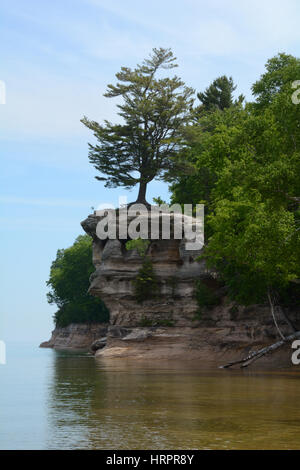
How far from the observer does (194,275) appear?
4800 cm

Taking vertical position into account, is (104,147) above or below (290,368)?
above

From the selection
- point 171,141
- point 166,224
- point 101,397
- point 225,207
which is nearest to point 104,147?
point 171,141

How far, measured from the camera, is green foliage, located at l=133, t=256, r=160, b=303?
49219 millimetres

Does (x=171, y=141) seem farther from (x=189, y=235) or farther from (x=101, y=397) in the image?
(x=101, y=397)

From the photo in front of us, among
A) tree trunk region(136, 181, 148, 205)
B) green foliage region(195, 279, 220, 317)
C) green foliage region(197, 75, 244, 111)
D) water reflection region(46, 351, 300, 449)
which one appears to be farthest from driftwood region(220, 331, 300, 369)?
green foliage region(197, 75, 244, 111)

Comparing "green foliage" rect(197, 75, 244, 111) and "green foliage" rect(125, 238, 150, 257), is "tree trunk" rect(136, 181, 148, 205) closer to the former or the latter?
"green foliage" rect(125, 238, 150, 257)

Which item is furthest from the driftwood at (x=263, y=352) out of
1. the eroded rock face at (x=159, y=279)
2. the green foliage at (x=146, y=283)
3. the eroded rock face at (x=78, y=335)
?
the eroded rock face at (x=78, y=335)

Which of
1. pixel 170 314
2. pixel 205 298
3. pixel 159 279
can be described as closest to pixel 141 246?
pixel 159 279

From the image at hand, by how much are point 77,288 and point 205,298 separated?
5356cm

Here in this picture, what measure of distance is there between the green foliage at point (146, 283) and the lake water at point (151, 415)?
994 inches

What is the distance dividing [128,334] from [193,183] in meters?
15.6

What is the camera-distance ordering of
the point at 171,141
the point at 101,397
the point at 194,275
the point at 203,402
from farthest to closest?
the point at 171,141
the point at 194,275
the point at 101,397
the point at 203,402

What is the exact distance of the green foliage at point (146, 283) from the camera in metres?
49.2

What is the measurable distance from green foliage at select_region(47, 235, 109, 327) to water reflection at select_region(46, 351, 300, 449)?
67.8 meters
